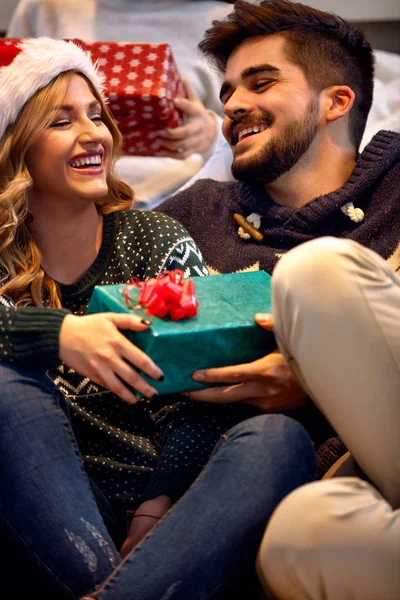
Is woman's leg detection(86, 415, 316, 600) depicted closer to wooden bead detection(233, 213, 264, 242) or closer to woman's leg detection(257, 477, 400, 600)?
woman's leg detection(257, 477, 400, 600)

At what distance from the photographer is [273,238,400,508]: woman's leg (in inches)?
36.8

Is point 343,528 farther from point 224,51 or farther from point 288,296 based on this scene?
point 224,51

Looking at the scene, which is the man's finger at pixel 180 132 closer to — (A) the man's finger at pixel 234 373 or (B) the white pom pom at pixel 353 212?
(B) the white pom pom at pixel 353 212

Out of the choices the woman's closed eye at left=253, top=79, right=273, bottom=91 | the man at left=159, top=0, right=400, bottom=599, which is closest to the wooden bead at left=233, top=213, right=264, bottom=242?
the man at left=159, top=0, right=400, bottom=599

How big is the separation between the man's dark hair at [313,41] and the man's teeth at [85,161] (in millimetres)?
560

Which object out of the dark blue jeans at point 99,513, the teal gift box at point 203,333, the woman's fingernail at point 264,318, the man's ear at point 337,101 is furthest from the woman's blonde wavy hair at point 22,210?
the man's ear at point 337,101

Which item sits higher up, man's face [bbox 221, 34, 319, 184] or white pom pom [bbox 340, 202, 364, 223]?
man's face [bbox 221, 34, 319, 184]

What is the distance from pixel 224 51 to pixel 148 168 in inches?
13.0

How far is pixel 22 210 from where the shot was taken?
53.4 inches

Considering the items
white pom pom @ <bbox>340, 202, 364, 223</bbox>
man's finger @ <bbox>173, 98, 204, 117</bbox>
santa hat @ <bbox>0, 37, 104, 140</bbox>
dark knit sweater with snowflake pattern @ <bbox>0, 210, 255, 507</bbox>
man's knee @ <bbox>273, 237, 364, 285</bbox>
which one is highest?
santa hat @ <bbox>0, 37, 104, 140</bbox>

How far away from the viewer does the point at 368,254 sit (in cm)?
97

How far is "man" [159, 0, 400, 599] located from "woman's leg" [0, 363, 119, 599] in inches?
8.3

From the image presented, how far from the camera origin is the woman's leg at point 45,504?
1.00 meters

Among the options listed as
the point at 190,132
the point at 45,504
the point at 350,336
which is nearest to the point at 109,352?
the point at 45,504
